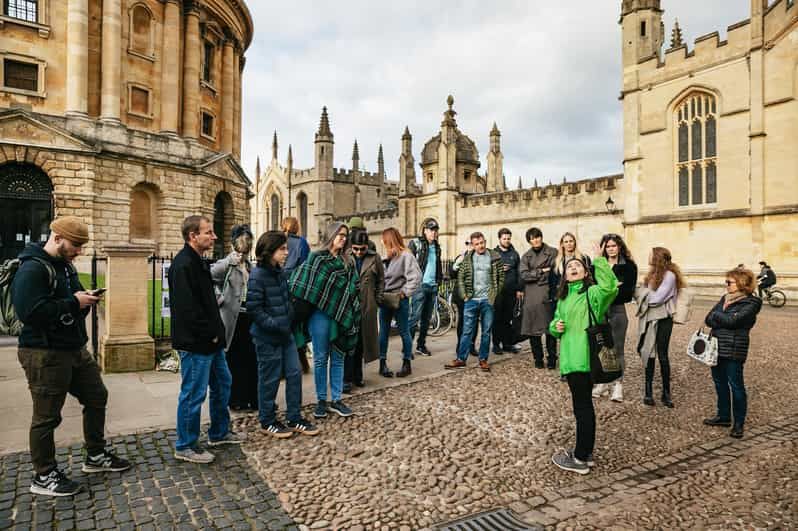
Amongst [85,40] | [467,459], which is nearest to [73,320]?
[467,459]

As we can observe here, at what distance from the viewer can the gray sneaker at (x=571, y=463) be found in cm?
367

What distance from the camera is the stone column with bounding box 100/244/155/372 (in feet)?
20.9

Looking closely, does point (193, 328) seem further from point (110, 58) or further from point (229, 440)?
point (110, 58)

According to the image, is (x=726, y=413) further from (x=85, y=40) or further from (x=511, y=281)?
(x=85, y=40)

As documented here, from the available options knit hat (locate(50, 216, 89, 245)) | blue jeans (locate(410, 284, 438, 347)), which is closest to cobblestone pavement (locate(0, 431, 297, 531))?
knit hat (locate(50, 216, 89, 245))

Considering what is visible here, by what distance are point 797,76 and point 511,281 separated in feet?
58.6

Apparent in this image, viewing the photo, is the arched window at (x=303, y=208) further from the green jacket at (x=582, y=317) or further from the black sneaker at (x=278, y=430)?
the green jacket at (x=582, y=317)

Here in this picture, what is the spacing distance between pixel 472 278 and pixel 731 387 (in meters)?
3.26

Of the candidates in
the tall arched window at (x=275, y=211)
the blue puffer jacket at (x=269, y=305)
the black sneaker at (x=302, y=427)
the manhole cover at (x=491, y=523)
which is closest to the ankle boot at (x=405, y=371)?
the black sneaker at (x=302, y=427)

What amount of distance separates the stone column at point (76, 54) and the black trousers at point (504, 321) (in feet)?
61.7

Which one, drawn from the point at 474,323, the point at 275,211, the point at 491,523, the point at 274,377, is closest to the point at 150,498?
the point at 274,377

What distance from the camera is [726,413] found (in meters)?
4.72

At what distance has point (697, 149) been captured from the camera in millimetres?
20547

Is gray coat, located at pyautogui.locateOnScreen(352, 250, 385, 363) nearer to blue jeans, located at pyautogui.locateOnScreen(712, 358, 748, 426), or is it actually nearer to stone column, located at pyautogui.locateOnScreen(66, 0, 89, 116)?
blue jeans, located at pyautogui.locateOnScreen(712, 358, 748, 426)
